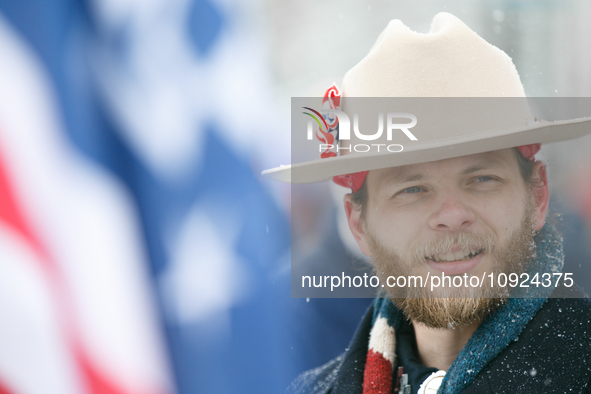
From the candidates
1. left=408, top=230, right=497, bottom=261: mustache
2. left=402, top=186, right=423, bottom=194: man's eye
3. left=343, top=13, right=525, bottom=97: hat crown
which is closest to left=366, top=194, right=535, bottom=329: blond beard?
left=408, top=230, right=497, bottom=261: mustache

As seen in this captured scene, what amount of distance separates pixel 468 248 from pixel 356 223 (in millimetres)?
241

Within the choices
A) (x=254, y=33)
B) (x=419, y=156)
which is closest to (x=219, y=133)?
(x=254, y=33)

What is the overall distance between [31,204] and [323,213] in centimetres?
65

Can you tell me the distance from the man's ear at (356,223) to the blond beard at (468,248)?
0.10 feet

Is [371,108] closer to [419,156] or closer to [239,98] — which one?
[419,156]

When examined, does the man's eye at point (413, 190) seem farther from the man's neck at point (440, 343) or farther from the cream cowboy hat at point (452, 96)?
the man's neck at point (440, 343)

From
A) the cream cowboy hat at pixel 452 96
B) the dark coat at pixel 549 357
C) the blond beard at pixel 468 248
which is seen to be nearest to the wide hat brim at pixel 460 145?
the cream cowboy hat at pixel 452 96

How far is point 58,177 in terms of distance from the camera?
1.07 m

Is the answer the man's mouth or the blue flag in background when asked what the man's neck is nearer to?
the man's mouth

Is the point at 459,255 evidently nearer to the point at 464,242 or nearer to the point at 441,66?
the point at 464,242

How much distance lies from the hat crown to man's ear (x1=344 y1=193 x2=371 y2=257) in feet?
0.79

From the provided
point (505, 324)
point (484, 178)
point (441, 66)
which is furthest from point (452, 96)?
point (505, 324)

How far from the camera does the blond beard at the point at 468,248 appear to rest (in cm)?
94

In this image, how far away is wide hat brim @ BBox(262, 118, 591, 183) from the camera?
892 mm
